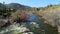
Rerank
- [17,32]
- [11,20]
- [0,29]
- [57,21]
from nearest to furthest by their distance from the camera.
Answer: [17,32], [0,29], [11,20], [57,21]

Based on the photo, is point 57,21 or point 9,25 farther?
point 57,21

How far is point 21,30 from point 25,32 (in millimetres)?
481

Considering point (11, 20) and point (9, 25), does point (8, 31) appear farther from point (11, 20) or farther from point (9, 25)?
point (11, 20)

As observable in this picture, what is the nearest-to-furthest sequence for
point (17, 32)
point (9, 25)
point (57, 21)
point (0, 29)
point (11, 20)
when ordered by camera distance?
point (17, 32)
point (0, 29)
point (9, 25)
point (11, 20)
point (57, 21)

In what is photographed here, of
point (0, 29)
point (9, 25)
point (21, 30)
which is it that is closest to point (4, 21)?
point (9, 25)

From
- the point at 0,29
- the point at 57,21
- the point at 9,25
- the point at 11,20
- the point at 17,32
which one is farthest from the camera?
the point at 57,21

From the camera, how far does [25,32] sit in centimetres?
1658

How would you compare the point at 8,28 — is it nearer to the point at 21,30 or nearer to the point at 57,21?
the point at 21,30

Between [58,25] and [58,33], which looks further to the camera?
[58,25]

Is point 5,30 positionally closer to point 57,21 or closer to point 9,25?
point 9,25

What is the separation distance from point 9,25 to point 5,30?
83.9 inches

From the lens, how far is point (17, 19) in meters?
22.0

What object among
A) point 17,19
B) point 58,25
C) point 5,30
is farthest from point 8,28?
point 58,25

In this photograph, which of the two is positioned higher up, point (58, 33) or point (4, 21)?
point (4, 21)
